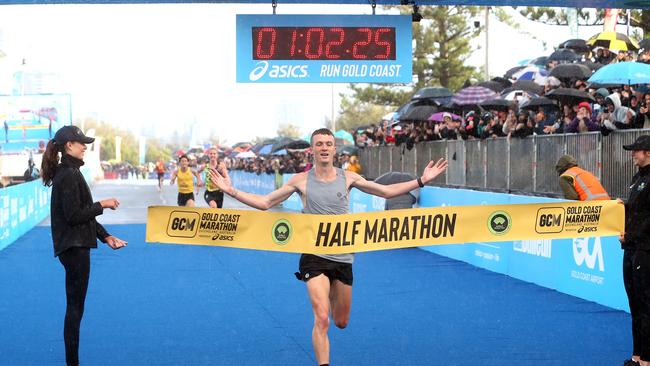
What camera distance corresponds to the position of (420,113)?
26.4 meters

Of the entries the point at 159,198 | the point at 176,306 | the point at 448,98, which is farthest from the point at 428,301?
the point at 159,198

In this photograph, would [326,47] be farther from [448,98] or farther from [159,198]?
[159,198]

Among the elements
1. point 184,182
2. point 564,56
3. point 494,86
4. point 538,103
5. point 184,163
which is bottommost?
point 184,182

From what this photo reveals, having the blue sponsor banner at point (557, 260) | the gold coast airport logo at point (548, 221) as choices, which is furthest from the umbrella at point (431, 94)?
the gold coast airport logo at point (548, 221)

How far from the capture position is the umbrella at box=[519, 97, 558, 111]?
1888cm

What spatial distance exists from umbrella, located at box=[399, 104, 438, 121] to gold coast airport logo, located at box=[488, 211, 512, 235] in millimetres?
17134

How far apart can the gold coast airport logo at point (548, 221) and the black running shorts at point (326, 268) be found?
201 cm

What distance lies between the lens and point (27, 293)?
13922 mm

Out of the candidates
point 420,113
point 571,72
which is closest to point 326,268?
point 571,72

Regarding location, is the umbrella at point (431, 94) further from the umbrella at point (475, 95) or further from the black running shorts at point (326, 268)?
the black running shorts at point (326, 268)

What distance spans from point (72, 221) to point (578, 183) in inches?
197

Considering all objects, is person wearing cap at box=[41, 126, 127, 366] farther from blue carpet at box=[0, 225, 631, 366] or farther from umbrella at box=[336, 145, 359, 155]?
umbrella at box=[336, 145, 359, 155]

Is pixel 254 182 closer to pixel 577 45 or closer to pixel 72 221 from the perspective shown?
pixel 577 45

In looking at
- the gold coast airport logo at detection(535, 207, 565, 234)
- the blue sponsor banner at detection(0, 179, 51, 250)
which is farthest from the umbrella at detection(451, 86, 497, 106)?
the gold coast airport logo at detection(535, 207, 565, 234)
